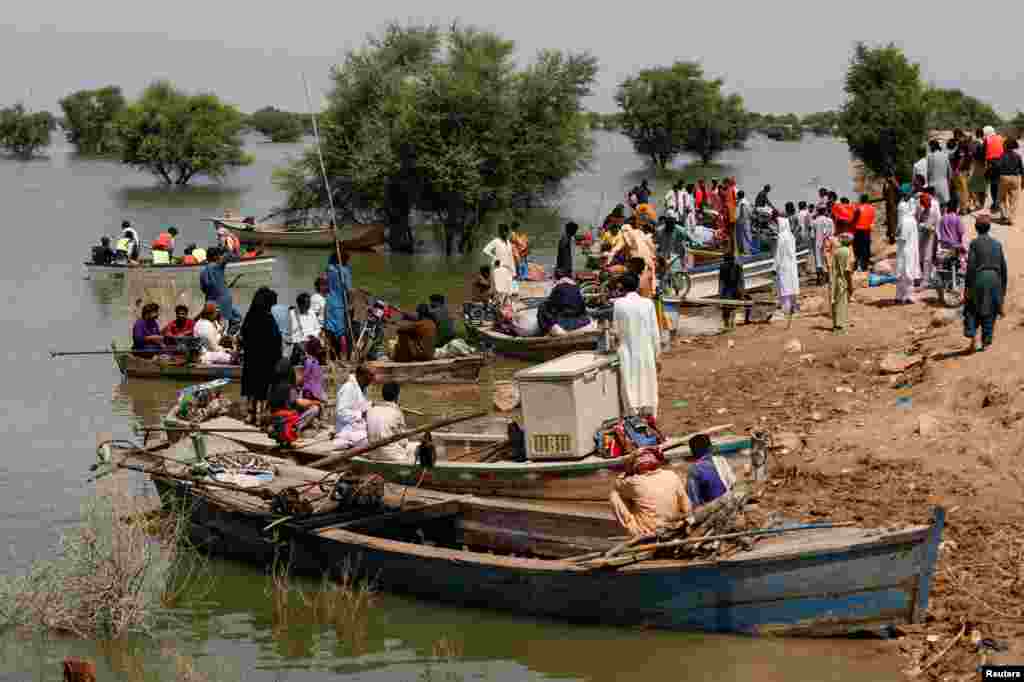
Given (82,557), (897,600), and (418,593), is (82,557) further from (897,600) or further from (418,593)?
(897,600)

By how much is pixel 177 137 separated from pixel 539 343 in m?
56.2

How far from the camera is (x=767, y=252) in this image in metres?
24.9

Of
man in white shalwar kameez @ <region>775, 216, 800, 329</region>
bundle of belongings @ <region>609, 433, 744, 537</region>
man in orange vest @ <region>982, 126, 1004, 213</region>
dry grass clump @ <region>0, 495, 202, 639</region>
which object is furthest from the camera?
man in orange vest @ <region>982, 126, 1004, 213</region>

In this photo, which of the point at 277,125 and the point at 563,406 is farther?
the point at 277,125

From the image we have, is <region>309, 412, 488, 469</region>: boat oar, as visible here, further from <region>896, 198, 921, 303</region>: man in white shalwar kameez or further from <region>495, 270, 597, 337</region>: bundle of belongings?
<region>896, 198, 921, 303</region>: man in white shalwar kameez

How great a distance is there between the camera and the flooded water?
32.3 feet

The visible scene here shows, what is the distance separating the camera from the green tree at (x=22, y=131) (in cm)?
11088

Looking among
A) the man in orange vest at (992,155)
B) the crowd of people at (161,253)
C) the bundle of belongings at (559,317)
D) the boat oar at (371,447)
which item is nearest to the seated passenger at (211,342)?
the bundle of belongings at (559,317)

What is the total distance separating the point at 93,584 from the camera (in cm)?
1061

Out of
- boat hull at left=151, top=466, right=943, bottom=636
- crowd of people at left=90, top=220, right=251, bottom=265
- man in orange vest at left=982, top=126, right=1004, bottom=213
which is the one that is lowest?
boat hull at left=151, top=466, right=943, bottom=636

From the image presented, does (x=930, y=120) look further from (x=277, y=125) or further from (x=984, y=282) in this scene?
(x=277, y=125)

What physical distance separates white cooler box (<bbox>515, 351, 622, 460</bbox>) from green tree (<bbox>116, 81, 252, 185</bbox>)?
6255cm

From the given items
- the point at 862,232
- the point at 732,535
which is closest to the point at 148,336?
the point at 862,232

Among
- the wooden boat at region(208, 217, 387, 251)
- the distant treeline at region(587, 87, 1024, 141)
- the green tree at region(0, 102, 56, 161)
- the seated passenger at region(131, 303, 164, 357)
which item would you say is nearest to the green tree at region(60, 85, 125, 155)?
the green tree at region(0, 102, 56, 161)
